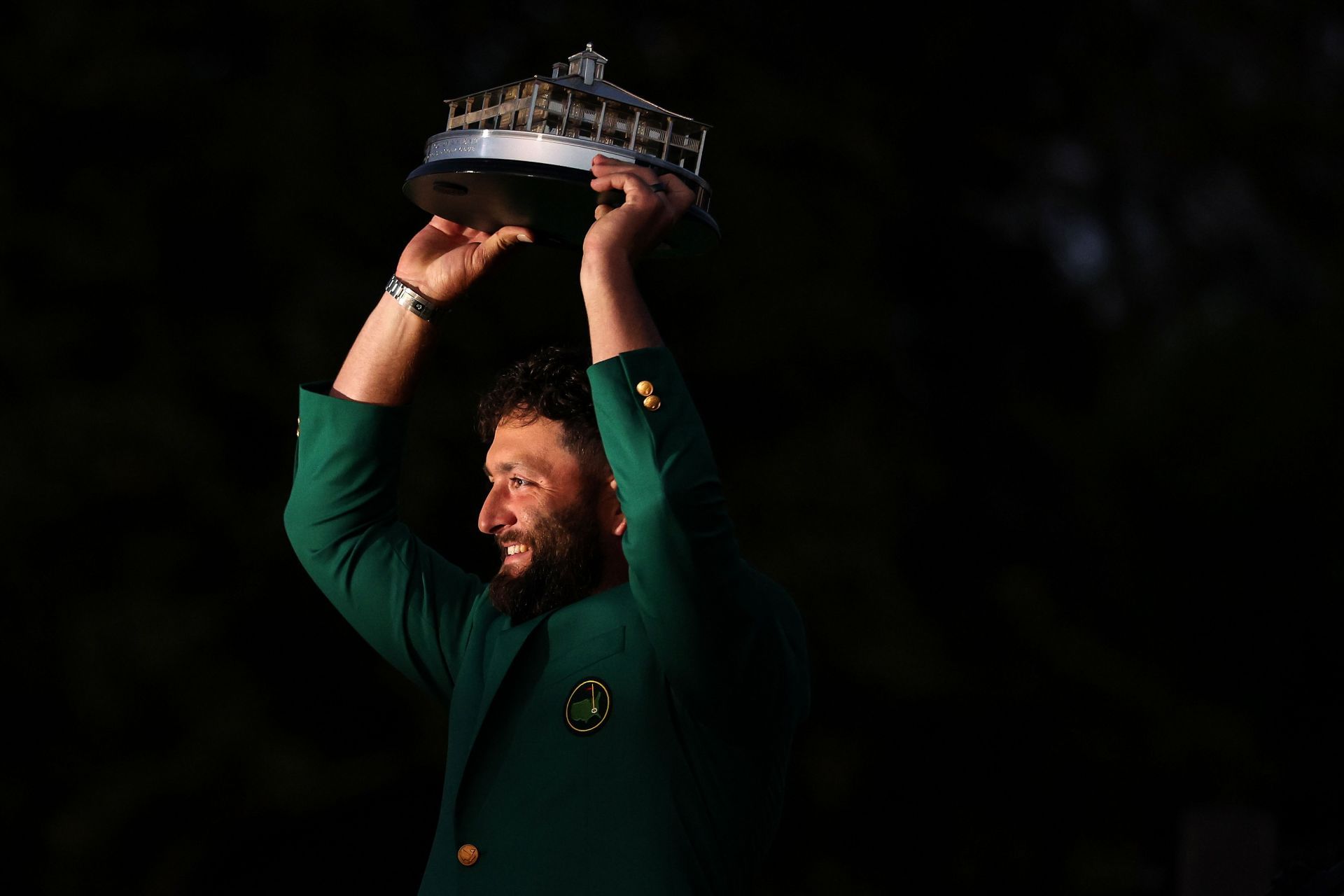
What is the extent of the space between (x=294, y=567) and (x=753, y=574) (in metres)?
2.48

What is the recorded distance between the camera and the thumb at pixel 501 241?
83.4 inches

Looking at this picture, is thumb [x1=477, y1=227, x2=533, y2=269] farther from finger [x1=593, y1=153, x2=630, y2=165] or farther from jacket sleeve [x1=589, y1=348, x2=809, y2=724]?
jacket sleeve [x1=589, y1=348, x2=809, y2=724]

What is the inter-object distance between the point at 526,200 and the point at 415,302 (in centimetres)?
24

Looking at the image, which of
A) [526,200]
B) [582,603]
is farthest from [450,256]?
[582,603]

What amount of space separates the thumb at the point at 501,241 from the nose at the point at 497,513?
0.31 meters

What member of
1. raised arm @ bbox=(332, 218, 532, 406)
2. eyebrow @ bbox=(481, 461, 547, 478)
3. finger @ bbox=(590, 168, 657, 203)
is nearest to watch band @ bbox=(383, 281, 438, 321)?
raised arm @ bbox=(332, 218, 532, 406)

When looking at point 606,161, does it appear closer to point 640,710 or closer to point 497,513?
point 497,513

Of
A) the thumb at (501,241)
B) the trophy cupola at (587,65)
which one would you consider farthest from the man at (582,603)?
the trophy cupola at (587,65)

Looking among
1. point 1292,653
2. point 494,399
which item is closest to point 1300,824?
point 1292,653

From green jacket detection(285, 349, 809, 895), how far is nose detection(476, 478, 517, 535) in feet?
0.39

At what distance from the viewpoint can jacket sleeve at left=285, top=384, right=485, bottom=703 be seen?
210 cm

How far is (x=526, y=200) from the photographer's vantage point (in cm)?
202

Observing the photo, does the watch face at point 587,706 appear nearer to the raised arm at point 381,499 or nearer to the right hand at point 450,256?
the raised arm at point 381,499

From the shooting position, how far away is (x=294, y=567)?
13.3ft
